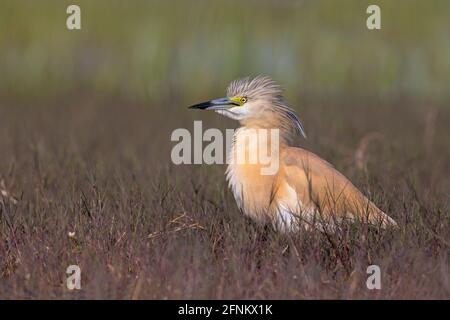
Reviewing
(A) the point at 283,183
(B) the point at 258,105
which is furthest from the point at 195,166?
(A) the point at 283,183

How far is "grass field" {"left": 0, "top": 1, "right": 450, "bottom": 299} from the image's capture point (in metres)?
5.49

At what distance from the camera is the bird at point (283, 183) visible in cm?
627

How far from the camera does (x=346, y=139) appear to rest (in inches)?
435

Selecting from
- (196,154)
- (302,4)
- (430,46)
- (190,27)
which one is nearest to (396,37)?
(430,46)

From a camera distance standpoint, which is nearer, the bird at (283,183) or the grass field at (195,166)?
the grass field at (195,166)

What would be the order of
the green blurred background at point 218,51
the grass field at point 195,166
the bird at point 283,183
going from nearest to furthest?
the grass field at point 195,166, the bird at point 283,183, the green blurred background at point 218,51

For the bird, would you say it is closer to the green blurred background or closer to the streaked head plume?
the streaked head plume

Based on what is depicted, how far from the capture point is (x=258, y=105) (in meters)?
6.90

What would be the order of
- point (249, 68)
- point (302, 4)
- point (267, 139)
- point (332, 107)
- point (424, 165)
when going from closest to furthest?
point (267, 139) < point (424, 165) < point (332, 107) < point (249, 68) < point (302, 4)

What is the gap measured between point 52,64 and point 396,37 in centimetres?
485

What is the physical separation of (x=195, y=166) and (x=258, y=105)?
80.2 inches

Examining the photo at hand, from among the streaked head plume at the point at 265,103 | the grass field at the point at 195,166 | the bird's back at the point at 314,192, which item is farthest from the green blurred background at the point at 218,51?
the bird's back at the point at 314,192

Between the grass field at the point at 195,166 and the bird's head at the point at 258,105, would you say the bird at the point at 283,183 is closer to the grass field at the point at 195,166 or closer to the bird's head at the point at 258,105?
the bird's head at the point at 258,105
